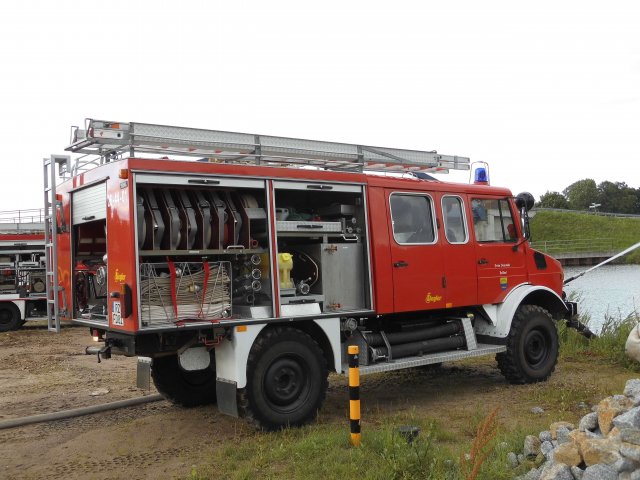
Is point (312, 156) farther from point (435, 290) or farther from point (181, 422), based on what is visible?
point (181, 422)

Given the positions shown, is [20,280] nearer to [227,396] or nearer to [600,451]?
[227,396]

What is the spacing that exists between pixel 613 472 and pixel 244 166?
13.8 ft

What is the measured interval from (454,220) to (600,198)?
9724cm

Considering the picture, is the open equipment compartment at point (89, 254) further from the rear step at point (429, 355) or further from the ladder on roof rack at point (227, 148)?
the rear step at point (429, 355)

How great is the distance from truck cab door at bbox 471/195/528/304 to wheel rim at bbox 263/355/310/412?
118 inches

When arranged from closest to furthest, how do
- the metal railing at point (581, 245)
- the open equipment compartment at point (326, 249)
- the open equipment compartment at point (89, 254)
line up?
the open equipment compartment at point (89, 254)
the open equipment compartment at point (326, 249)
the metal railing at point (581, 245)

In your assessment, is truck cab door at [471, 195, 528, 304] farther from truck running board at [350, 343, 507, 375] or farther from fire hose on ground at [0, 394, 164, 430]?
fire hose on ground at [0, 394, 164, 430]

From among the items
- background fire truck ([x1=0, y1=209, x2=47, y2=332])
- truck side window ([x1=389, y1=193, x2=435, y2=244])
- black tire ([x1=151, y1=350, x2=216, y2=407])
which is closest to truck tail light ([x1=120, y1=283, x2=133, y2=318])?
black tire ([x1=151, y1=350, x2=216, y2=407])

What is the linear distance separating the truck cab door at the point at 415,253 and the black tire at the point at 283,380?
138 cm

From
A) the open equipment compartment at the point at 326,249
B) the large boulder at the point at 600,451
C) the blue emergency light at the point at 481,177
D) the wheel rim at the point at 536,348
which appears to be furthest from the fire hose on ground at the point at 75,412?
the large boulder at the point at 600,451

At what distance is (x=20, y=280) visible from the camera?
18.3 metres

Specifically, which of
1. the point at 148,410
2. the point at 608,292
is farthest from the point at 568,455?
the point at 608,292

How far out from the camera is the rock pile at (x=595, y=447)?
400 cm

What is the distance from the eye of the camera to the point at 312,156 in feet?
24.5
